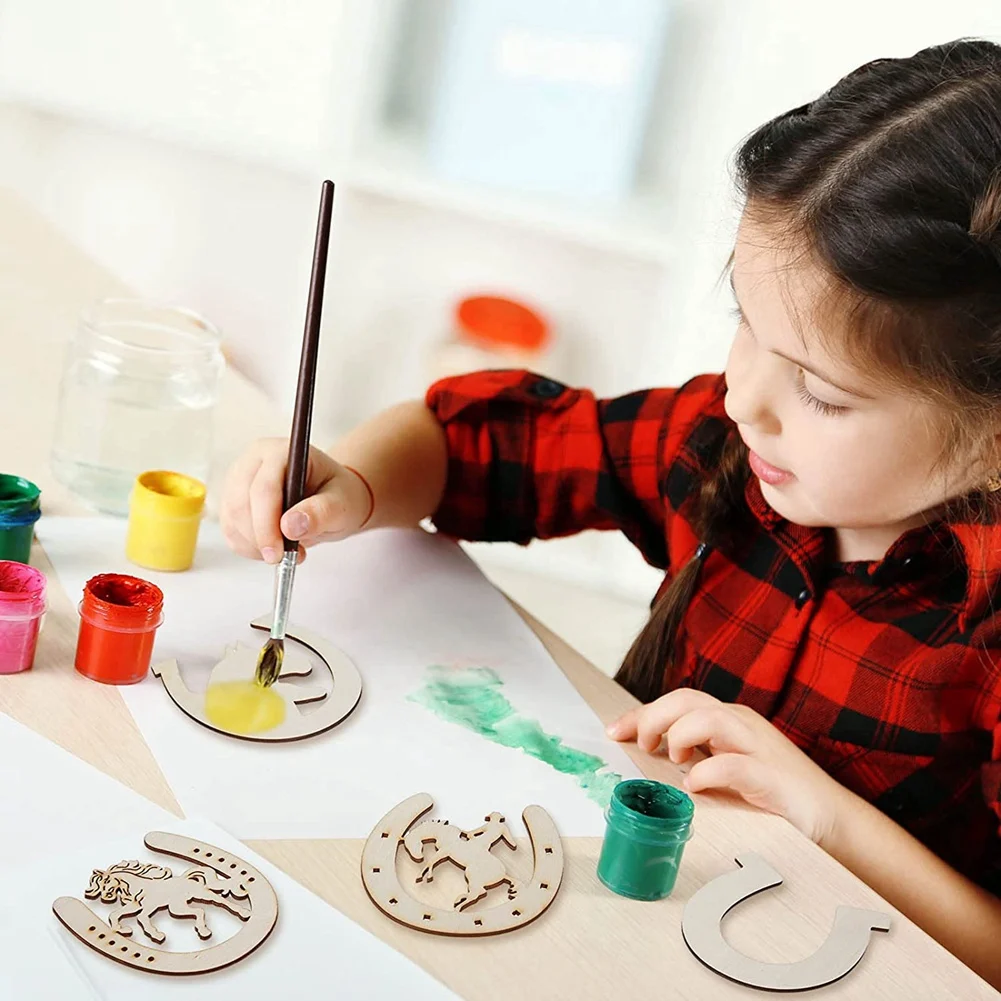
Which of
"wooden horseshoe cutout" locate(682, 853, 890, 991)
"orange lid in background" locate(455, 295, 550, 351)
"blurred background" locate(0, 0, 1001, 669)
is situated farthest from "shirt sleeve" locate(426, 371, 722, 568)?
"orange lid in background" locate(455, 295, 550, 351)

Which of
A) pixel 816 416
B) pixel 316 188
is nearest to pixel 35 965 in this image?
pixel 816 416

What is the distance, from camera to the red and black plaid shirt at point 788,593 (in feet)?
2.86

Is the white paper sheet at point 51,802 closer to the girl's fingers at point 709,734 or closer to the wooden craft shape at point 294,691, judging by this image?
the wooden craft shape at point 294,691

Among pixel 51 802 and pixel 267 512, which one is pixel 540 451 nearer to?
pixel 267 512

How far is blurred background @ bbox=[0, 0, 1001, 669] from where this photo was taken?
6.30 ft

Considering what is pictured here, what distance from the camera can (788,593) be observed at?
3.11 feet

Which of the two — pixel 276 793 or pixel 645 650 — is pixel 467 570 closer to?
pixel 645 650

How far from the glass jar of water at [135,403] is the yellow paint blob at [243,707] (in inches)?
11.8

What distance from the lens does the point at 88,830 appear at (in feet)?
1.91

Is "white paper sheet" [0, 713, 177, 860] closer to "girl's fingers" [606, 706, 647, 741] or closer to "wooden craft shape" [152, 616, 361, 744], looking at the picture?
"wooden craft shape" [152, 616, 361, 744]

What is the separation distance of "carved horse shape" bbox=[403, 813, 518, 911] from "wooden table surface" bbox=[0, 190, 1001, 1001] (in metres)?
0.03

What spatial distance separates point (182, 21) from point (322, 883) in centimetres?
180

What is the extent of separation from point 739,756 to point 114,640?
0.34 metres

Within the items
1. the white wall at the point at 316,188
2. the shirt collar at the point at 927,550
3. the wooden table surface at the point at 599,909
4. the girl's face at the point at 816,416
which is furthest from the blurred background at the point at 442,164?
the wooden table surface at the point at 599,909
